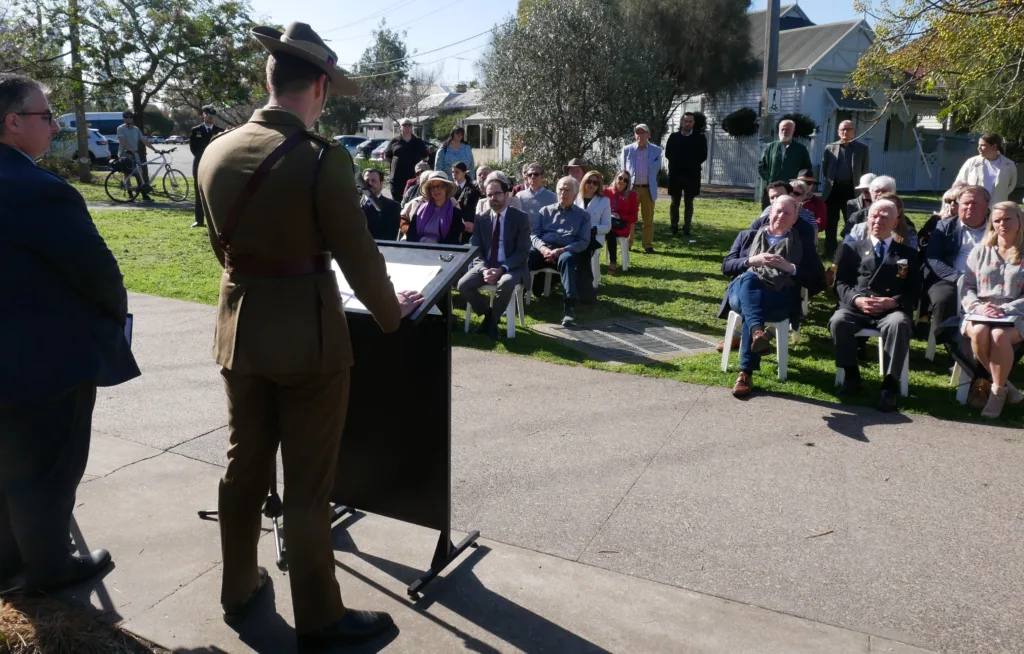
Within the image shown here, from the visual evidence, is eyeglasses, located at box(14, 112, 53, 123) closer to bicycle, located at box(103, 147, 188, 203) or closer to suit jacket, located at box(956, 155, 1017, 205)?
suit jacket, located at box(956, 155, 1017, 205)

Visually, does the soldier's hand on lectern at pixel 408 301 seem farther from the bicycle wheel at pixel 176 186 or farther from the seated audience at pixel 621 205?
the bicycle wheel at pixel 176 186

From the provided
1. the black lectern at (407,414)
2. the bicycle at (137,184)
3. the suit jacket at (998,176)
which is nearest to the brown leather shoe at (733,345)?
the suit jacket at (998,176)

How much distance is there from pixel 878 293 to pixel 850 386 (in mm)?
786

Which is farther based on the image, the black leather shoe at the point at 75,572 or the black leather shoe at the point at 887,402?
the black leather shoe at the point at 887,402

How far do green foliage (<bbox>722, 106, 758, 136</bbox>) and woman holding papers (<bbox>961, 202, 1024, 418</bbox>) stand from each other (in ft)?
73.7

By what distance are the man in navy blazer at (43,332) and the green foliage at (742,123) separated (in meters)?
26.6

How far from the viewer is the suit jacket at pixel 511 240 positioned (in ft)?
26.1

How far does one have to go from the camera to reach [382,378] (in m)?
3.46

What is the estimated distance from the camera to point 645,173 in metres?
12.3

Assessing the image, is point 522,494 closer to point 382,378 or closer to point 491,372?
point 382,378

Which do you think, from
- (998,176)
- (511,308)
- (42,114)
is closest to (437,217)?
(511,308)

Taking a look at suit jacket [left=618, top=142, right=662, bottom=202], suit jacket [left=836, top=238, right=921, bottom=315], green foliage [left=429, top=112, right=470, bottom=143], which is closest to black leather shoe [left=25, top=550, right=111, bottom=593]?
suit jacket [left=836, top=238, right=921, bottom=315]

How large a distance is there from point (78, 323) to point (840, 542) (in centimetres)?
337

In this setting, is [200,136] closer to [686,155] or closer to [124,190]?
[124,190]
